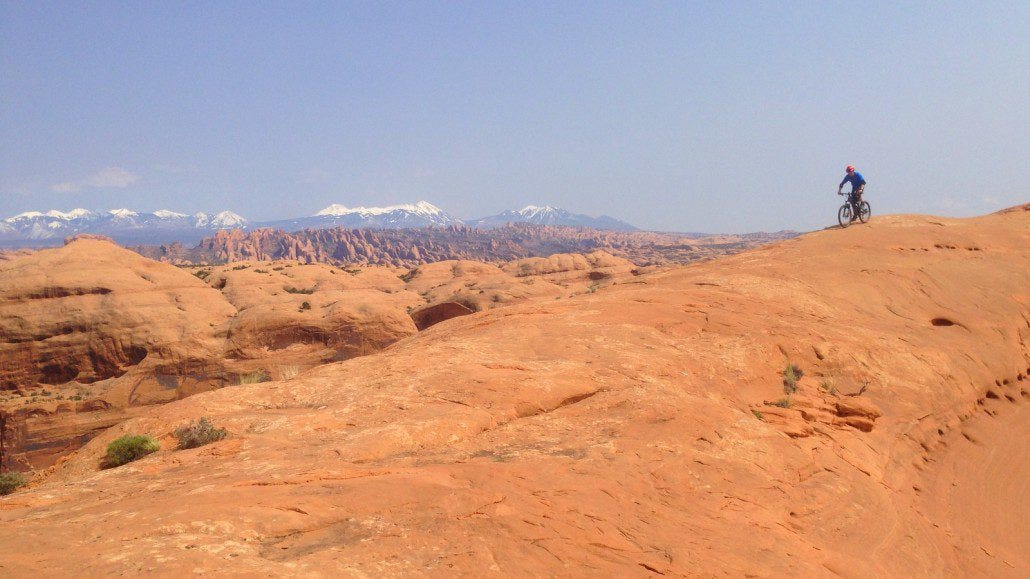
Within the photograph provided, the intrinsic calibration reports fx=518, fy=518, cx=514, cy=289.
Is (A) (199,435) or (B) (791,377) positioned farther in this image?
(B) (791,377)

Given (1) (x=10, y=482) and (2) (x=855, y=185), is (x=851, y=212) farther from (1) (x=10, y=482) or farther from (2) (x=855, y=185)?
(1) (x=10, y=482)

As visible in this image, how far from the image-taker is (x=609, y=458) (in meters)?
6.81

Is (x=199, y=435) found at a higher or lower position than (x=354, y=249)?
higher

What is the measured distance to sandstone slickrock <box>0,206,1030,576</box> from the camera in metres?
4.51

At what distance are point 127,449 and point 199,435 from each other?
920 mm

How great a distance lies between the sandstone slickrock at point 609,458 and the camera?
451cm

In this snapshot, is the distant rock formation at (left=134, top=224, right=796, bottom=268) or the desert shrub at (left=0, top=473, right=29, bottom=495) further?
the distant rock formation at (left=134, top=224, right=796, bottom=268)

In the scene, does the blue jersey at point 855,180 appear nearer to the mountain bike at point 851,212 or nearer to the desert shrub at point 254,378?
the mountain bike at point 851,212

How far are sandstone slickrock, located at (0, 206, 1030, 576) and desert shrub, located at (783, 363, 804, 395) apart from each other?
99 millimetres

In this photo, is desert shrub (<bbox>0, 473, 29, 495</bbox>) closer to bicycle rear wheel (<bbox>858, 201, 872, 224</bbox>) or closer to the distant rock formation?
bicycle rear wheel (<bbox>858, 201, 872, 224</bbox>)

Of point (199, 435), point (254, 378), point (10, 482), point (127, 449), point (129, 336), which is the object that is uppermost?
point (199, 435)

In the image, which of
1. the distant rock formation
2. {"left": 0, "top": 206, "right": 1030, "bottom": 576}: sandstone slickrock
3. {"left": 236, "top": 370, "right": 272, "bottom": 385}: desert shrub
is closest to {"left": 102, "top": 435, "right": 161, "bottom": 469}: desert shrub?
{"left": 0, "top": 206, "right": 1030, "bottom": 576}: sandstone slickrock

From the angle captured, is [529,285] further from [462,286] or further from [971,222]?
[971,222]

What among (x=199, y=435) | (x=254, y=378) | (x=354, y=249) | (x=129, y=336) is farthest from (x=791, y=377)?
(x=354, y=249)
